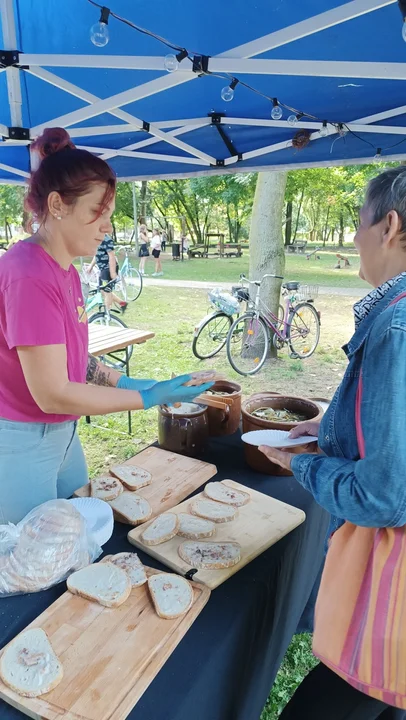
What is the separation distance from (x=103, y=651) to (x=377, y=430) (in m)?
0.60

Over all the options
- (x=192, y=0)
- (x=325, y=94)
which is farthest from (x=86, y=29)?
(x=325, y=94)

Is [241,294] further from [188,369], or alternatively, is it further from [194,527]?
[194,527]

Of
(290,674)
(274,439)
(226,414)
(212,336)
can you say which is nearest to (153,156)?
(226,414)

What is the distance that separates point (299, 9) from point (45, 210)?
1.00m

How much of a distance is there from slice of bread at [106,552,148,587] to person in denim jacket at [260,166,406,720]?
395mm

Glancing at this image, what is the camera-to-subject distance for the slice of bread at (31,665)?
0.71m

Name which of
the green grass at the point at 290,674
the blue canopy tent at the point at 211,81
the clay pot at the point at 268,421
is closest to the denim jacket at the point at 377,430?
the clay pot at the point at 268,421

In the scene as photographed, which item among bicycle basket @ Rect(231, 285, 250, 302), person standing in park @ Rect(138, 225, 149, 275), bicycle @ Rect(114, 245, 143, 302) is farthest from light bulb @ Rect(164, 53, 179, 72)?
person standing in park @ Rect(138, 225, 149, 275)

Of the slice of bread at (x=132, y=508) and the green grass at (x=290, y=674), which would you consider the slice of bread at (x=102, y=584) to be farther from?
the green grass at (x=290, y=674)

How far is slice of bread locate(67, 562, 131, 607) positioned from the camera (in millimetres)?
885

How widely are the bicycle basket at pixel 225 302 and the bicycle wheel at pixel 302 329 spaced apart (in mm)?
729

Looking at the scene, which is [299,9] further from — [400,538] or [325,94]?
[400,538]

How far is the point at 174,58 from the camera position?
154 cm

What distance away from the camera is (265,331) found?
18.0 ft
